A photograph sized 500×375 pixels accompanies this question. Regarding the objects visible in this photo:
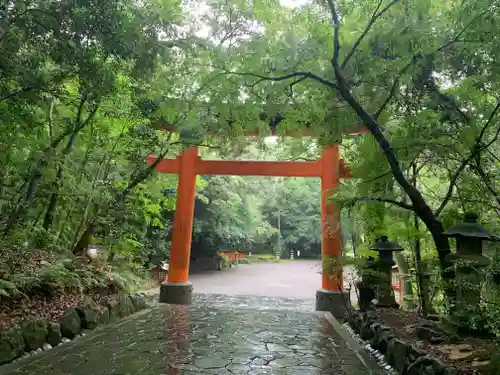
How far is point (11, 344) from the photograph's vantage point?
4.39 meters

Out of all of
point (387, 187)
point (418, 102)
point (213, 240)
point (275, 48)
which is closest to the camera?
point (275, 48)

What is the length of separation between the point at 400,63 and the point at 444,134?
1022mm

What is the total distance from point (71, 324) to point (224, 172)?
5332mm

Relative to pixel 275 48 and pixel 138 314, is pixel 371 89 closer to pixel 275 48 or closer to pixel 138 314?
pixel 275 48

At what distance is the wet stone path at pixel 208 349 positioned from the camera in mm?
4363

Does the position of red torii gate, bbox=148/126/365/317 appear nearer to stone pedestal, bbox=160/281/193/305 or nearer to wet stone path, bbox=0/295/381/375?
stone pedestal, bbox=160/281/193/305

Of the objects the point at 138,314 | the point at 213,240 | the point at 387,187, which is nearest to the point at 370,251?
the point at 387,187

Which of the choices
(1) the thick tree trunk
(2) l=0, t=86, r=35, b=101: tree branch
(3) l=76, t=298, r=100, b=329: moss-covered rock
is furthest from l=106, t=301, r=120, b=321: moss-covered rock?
(1) the thick tree trunk

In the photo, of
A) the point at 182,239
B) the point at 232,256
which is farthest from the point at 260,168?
the point at 232,256

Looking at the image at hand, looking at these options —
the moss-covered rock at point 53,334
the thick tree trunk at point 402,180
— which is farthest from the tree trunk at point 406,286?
the moss-covered rock at point 53,334

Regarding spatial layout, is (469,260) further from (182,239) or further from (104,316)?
(182,239)

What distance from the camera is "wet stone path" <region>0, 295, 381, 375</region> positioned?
436 cm

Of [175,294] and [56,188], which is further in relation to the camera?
[175,294]

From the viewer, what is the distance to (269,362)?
15.4 ft
